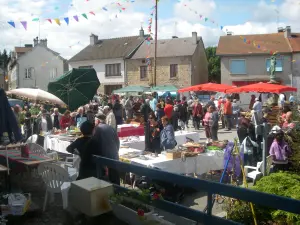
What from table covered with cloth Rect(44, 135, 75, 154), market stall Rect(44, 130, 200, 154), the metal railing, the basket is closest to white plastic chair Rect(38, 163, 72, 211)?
the basket

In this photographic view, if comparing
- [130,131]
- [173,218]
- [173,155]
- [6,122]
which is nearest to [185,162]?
[173,155]

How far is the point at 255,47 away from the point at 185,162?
30036 millimetres

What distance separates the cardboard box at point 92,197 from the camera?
4691mm

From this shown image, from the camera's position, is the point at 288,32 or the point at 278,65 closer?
the point at 278,65

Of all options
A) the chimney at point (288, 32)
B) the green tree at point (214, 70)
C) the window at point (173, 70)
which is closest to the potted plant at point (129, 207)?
the window at point (173, 70)

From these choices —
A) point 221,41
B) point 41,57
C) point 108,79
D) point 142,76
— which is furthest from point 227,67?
point 41,57

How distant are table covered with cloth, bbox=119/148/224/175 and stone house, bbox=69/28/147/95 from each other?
1227 inches

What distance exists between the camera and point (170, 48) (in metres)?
37.1

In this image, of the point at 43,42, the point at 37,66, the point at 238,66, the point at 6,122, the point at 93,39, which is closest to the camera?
the point at 6,122

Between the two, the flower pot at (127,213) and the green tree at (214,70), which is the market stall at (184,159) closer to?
the flower pot at (127,213)

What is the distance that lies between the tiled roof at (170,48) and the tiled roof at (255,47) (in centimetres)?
304

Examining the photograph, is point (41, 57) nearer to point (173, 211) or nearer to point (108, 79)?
point (108, 79)

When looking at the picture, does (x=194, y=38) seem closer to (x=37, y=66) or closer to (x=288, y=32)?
(x=288, y=32)

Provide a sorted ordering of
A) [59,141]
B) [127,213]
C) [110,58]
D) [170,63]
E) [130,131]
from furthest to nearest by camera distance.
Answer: [110,58] → [170,63] → [130,131] → [59,141] → [127,213]
